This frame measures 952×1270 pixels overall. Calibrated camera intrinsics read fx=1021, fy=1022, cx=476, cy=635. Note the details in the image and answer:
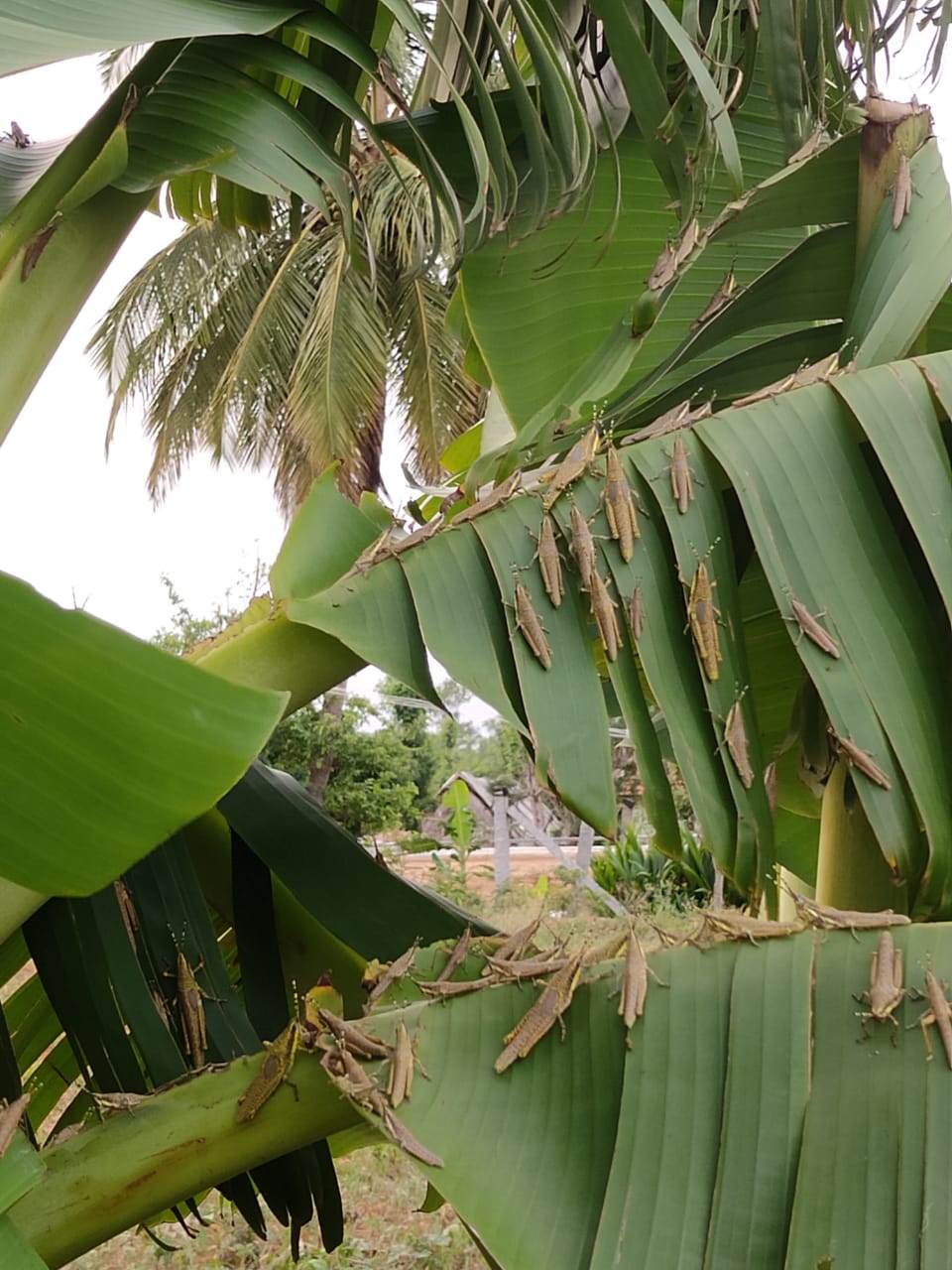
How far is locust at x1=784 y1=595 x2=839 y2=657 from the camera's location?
50cm

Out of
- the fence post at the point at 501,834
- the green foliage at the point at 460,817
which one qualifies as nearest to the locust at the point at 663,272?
the green foliage at the point at 460,817

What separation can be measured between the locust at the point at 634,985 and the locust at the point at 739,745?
0.10 meters

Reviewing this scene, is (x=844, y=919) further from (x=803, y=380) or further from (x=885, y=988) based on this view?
(x=803, y=380)

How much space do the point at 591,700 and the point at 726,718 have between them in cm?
7

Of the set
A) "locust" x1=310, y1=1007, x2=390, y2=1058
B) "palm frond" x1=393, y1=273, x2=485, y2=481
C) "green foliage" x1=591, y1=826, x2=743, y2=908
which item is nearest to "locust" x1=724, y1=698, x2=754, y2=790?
"locust" x1=310, y1=1007, x2=390, y2=1058

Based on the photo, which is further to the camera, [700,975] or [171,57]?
[171,57]

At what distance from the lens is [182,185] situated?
0.86 metres

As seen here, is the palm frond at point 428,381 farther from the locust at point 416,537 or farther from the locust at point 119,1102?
the locust at point 119,1102

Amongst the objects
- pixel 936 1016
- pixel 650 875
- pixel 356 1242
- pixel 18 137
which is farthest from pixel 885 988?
pixel 650 875

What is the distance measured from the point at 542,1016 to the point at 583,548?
23 cm

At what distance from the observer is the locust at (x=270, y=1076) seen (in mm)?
490

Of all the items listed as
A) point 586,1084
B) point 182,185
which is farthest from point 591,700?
point 182,185

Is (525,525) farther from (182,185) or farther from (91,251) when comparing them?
(182,185)

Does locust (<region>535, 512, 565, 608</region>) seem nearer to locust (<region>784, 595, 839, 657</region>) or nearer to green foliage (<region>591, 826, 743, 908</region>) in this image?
locust (<region>784, 595, 839, 657</region>)
